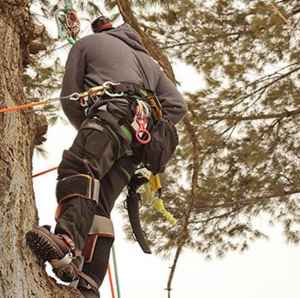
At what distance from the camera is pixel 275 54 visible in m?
4.90

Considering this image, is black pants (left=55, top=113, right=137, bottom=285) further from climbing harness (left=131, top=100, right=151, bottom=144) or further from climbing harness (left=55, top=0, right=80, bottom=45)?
climbing harness (left=55, top=0, right=80, bottom=45)

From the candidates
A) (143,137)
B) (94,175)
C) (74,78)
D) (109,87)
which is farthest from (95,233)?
(74,78)

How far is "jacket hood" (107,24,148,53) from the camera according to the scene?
245 centimetres

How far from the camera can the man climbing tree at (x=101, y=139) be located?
5.83 feet

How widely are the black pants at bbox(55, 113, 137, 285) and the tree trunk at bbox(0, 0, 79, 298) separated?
0.12 meters

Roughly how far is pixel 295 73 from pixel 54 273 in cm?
370

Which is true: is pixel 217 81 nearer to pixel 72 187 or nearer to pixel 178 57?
pixel 178 57

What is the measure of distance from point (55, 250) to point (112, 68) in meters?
0.84

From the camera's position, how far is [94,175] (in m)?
1.93

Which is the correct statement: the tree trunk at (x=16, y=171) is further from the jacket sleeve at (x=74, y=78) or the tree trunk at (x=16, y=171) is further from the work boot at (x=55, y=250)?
the jacket sleeve at (x=74, y=78)

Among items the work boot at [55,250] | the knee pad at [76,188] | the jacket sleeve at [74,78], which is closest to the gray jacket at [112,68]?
the jacket sleeve at [74,78]

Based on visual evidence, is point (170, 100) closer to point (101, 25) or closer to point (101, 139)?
point (101, 25)

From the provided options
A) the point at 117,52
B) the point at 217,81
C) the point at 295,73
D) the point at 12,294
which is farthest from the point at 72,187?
the point at 295,73

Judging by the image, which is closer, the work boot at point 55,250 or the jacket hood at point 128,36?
the work boot at point 55,250
